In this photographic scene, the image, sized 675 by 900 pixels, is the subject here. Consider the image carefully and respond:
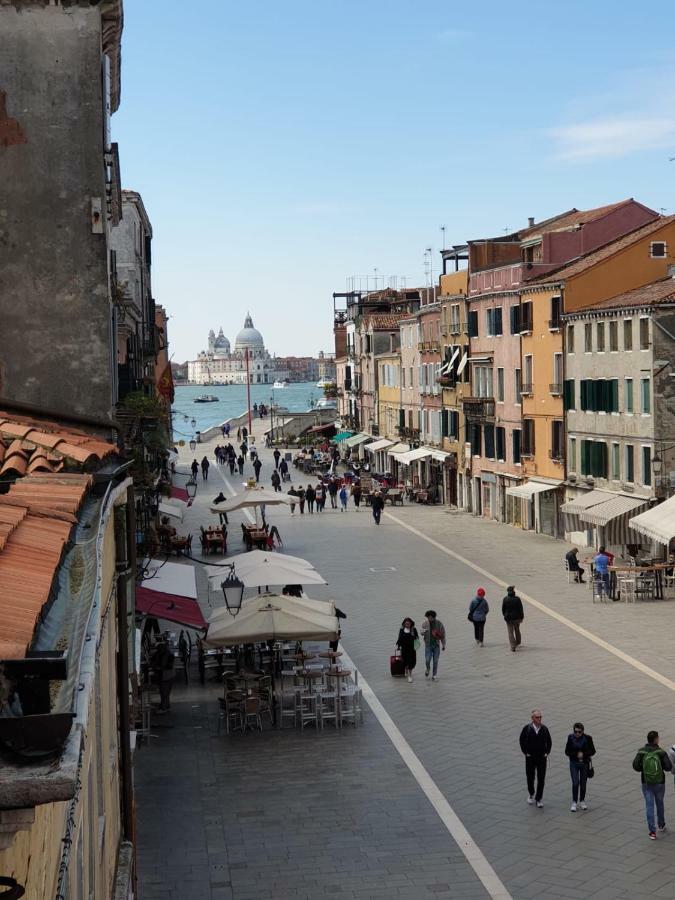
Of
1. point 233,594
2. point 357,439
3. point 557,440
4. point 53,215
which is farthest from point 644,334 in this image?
point 357,439

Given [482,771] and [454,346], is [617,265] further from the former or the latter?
[482,771]

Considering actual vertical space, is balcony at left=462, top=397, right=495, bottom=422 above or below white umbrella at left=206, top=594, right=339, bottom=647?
above

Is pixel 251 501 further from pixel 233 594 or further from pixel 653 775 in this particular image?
pixel 653 775

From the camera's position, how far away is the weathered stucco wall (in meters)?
15.3

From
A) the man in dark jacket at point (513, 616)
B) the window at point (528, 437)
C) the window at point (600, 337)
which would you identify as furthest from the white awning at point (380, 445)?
the man in dark jacket at point (513, 616)

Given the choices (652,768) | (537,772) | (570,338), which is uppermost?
(570,338)

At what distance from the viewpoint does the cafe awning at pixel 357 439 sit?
89188mm

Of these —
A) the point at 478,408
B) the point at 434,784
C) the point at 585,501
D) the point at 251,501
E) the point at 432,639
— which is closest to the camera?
the point at 434,784

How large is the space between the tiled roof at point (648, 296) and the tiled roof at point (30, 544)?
104ft

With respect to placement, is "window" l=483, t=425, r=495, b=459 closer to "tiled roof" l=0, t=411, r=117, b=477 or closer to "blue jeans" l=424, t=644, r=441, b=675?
"blue jeans" l=424, t=644, r=441, b=675

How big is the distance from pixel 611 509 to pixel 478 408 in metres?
18.1

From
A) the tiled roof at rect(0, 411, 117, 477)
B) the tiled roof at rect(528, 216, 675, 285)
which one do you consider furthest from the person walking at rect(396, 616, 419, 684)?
the tiled roof at rect(528, 216, 675, 285)

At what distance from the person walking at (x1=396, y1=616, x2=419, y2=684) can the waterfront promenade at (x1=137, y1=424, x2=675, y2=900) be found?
487 mm

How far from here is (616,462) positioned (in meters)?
42.2
